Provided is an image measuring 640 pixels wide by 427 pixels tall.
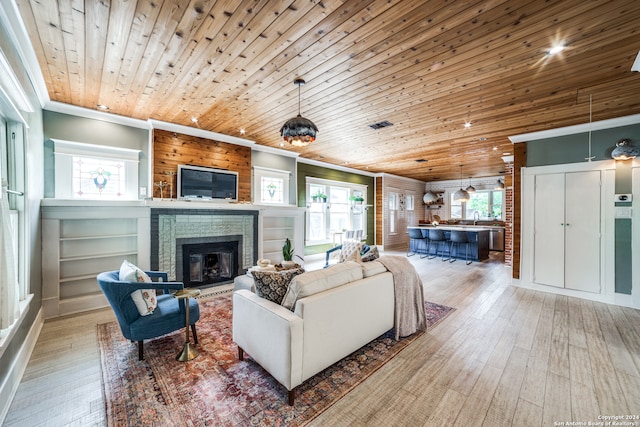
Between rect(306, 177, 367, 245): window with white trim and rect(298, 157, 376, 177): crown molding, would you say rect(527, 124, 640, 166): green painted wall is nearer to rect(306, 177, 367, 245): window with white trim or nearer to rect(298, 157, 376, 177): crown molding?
rect(298, 157, 376, 177): crown molding

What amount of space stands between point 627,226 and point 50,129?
8666mm

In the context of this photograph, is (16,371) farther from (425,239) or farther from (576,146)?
(425,239)

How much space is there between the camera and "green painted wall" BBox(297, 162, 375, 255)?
710 cm

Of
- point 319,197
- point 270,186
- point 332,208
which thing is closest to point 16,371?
point 270,186

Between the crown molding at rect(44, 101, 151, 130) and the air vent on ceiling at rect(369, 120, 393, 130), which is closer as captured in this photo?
the crown molding at rect(44, 101, 151, 130)

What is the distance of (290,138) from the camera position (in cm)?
272

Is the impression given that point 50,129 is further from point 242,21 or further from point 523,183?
point 523,183

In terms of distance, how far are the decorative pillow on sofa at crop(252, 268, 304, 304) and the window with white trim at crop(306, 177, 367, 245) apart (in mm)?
5095

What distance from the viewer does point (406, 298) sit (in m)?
2.86

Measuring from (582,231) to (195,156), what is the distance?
22.3ft

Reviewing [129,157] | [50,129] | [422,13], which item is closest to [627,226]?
[422,13]

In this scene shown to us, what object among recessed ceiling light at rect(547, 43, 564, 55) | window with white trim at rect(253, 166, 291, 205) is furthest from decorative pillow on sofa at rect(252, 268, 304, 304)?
window with white trim at rect(253, 166, 291, 205)

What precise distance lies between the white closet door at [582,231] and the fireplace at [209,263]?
19.5 ft

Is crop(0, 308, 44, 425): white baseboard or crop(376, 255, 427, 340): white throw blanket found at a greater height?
crop(376, 255, 427, 340): white throw blanket
